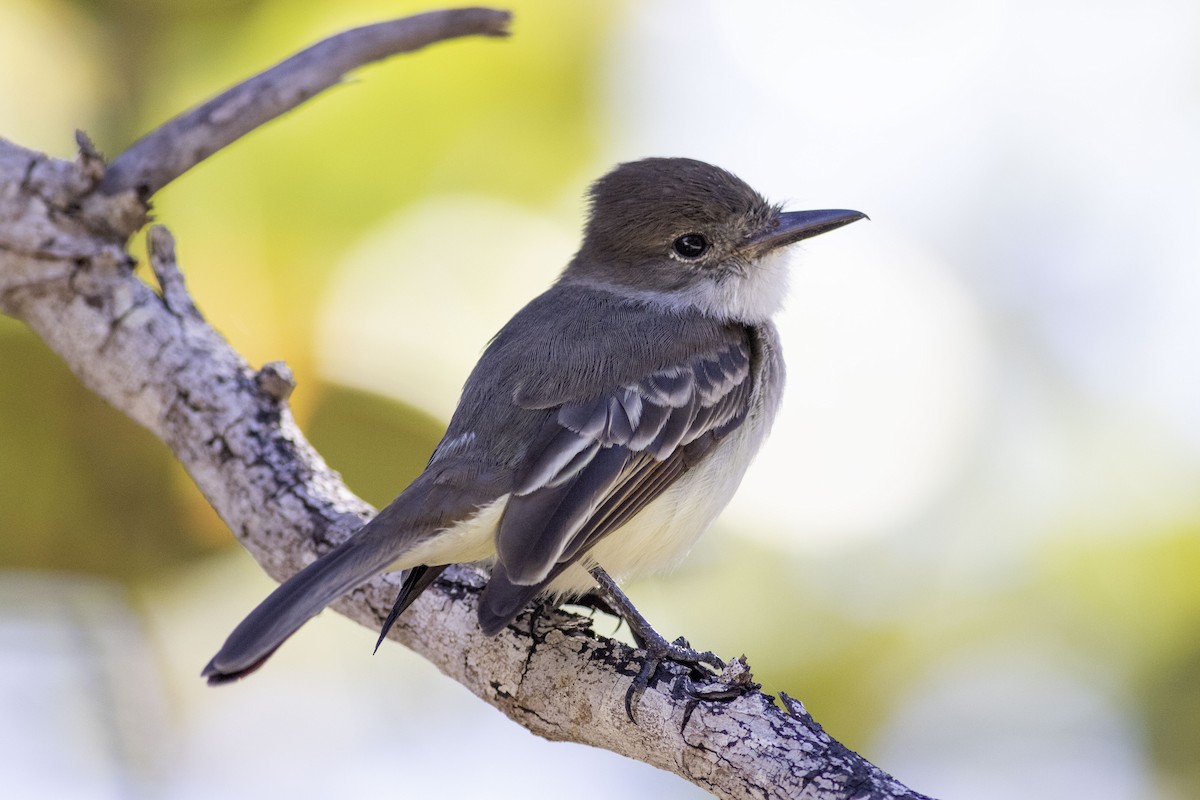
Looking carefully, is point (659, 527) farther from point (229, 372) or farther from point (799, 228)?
point (229, 372)

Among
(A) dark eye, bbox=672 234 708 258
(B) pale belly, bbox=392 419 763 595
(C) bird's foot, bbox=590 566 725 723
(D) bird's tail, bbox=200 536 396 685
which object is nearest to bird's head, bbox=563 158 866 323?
(A) dark eye, bbox=672 234 708 258

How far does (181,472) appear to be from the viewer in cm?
521

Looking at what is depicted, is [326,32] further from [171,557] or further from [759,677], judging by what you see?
[759,677]

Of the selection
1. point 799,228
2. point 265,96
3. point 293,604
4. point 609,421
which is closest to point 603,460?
point 609,421

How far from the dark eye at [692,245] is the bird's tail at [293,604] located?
178 cm

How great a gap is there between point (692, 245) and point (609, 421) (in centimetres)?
102

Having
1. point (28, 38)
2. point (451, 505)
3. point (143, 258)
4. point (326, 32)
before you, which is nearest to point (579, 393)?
point (451, 505)

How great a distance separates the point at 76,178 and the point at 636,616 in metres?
2.46

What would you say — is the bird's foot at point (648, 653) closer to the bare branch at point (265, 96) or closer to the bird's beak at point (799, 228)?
the bird's beak at point (799, 228)

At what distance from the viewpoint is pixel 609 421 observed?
3865 millimetres

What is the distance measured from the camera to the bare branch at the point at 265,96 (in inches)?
174

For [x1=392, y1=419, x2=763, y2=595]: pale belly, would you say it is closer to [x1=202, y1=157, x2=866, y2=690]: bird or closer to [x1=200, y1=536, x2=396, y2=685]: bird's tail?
[x1=202, y1=157, x2=866, y2=690]: bird

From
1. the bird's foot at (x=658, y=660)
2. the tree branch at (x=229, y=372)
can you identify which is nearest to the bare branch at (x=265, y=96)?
the tree branch at (x=229, y=372)

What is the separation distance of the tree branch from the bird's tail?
21.0 inches
